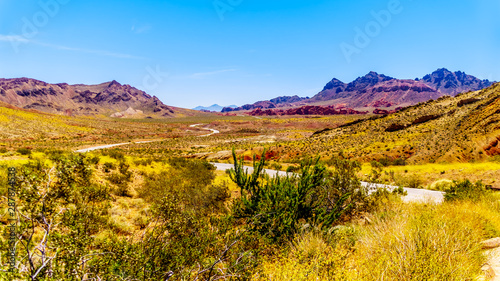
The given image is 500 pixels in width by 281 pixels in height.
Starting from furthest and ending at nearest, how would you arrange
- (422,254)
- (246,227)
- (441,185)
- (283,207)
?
(441,185), (283,207), (246,227), (422,254)

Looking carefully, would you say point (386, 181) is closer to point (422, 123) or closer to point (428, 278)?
point (428, 278)

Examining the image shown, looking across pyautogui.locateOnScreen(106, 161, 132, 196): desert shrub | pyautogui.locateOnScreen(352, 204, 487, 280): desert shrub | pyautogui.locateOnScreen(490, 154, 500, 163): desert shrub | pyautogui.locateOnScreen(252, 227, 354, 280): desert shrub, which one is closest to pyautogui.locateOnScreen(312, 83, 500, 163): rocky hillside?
pyautogui.locateOnScreen(490, 154, 500, 163): desert shrub

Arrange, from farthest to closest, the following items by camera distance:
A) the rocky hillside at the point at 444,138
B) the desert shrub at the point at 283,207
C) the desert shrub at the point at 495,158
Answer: the rocky hillside at the point at 444,138
the desert shrub at the point at 495,158
the desert shrub at the point at 283,207

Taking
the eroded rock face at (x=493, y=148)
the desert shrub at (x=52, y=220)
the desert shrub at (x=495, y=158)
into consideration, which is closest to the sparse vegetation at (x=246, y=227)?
the desert shrub at (x=52, y=220)

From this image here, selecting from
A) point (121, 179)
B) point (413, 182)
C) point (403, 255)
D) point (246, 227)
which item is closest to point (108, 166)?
point (121, 179)

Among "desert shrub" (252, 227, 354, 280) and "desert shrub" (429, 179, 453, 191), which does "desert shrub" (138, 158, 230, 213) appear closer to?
"desert shrub" (252, 227, 354, 280)

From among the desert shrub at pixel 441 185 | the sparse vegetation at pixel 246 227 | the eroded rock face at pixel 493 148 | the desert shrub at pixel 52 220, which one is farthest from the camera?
the eroded rock face at pixel 493 148

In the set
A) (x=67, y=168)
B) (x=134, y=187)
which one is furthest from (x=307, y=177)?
(x=134, y=187)

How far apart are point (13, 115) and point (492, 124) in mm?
96058

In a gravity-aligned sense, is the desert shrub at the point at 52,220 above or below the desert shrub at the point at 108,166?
above

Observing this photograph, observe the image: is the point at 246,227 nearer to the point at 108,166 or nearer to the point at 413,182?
the point at 108,166

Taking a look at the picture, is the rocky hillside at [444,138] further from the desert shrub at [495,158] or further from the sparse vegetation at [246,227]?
the sparse vegetation at [246,227]

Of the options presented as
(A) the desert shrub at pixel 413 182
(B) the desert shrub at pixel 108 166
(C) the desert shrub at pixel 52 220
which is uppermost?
(C) the desert shrub at pixel 52 220

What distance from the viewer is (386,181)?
15062mm
